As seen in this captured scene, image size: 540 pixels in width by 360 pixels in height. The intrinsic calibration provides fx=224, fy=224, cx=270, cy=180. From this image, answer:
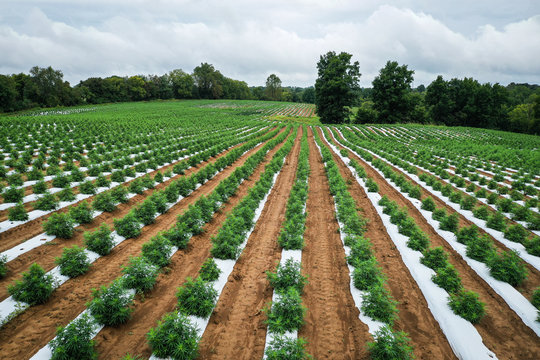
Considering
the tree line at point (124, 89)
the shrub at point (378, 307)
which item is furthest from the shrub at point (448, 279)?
the tree line at point (124, 89)

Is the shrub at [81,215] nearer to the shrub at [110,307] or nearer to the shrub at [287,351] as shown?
the shrub at [110,307]

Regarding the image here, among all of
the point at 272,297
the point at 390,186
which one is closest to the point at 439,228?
the point at 390,186

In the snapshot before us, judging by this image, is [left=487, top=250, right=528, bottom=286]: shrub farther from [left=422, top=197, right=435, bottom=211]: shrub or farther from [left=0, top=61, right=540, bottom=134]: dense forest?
[left=0, top=61, right=540, bottom=134]: dense forest

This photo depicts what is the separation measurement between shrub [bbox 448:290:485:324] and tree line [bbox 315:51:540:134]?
187ft

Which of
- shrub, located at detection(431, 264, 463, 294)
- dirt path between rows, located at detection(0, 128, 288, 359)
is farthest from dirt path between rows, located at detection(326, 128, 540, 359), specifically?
dirt path between rows, located at detection(0, 128, 288, 359)

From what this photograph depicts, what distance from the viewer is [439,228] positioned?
865 cm

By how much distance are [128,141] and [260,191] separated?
15751 millimetres

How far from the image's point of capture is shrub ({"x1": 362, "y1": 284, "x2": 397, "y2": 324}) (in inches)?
187

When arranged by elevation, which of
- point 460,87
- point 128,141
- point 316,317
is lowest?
point 316,317

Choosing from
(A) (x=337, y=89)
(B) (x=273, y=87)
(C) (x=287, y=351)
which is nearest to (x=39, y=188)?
(C) (x=287, y=351)

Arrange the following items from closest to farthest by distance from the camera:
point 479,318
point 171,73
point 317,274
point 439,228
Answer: point 479,318, point 317,274, point 439,228, point 171,73

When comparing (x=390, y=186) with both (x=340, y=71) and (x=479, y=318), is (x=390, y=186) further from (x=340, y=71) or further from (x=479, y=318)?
(x=340, y=71)

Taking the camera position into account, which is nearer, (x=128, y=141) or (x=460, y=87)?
(x=128, y=141)

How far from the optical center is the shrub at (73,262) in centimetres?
534
